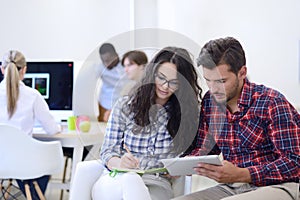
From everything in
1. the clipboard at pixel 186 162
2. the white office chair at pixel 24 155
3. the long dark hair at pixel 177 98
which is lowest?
the white office chair at pixel 24 155

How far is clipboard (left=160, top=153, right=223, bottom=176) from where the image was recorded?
1.35 m

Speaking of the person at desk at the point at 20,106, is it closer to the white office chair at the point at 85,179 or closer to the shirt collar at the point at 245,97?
the white office chair at the point at 85,179

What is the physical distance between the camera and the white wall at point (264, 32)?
2287 mm

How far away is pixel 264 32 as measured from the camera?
8.25 ft

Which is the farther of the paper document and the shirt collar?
the shirt collar

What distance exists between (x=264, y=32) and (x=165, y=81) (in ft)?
4.26

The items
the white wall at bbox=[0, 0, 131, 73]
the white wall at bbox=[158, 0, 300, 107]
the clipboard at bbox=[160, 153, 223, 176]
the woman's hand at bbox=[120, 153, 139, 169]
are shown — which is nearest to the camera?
the clipboard at bbox=[160, 153, 223, 176]

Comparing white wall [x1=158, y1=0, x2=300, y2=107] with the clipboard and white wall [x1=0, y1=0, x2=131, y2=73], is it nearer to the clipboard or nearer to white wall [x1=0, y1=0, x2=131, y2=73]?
the clipboard

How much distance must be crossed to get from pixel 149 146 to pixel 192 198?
0.24m

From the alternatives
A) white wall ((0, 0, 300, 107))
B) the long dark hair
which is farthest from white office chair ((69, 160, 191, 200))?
white wall ((0, 0, 300, 107))

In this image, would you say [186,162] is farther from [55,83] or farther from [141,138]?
[55,83]

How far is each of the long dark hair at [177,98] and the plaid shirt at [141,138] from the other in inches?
0.9

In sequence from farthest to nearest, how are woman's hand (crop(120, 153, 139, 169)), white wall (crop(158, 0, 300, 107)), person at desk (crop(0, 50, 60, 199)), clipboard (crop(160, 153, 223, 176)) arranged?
person at desk (crop(0, 50, 60, 199)), white wall (crop(158, 0, 300, 107)), woman's hand (crop(120, 153, 139, 169)), clipboard (crop(160, 153, 223, 176))

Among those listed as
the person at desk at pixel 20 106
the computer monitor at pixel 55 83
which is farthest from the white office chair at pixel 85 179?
the computer monitor at pixel 55 83
